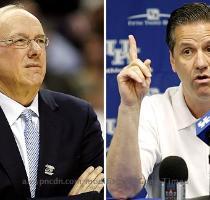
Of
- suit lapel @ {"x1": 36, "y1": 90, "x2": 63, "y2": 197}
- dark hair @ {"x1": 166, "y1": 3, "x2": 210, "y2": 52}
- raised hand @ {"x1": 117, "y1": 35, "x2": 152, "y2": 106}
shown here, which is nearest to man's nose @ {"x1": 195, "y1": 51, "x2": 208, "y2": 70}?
dark hair @ {"x1": 166, "y1": 3, "x2": 210, "y2": 52}

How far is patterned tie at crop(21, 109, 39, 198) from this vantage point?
91.6 inches

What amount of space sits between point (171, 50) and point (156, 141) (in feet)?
1.51

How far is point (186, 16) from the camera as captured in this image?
2.40 meters

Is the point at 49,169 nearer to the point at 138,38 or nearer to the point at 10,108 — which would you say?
the point at 10,108

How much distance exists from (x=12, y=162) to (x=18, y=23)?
2.13ft

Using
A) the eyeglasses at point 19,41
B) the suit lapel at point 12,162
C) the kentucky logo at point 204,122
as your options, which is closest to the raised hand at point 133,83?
the kentucky logo at point 204,122

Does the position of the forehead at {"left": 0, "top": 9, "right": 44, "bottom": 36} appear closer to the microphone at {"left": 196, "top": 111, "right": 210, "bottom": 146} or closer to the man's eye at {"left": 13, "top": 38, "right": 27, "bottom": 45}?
the man's eye at {"left": 13, "top": 38, "right": 27, "bottom": 45}

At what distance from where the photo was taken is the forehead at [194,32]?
92.7 inches

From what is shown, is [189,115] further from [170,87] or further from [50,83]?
[50,83]

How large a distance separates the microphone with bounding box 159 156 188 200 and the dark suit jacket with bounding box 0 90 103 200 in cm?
34

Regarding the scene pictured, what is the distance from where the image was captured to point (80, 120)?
2.42 meters

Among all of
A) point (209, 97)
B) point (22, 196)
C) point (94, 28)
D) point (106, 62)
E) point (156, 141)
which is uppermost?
point (94, 28)

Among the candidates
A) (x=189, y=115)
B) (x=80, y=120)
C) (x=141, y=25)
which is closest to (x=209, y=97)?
(x=189, y=115)

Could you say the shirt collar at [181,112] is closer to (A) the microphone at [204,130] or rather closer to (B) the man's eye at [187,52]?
(B) the man's eye at [187,52]
